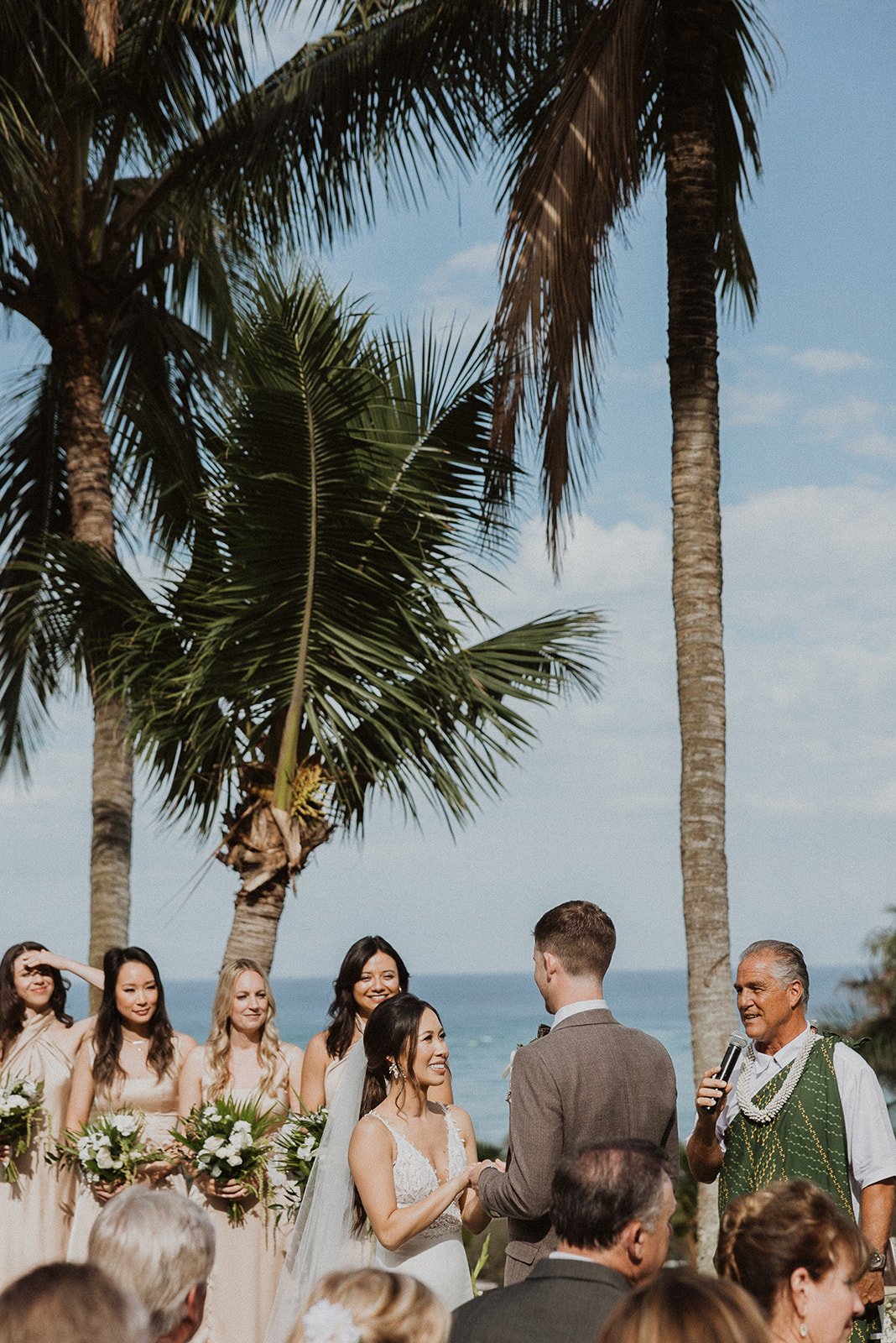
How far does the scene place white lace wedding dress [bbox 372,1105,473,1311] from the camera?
5.09 m

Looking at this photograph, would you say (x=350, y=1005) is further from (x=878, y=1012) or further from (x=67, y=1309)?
(x=878, y=1012)

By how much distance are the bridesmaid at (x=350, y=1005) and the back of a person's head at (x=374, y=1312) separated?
3802 mm

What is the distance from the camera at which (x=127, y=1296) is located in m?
2.47

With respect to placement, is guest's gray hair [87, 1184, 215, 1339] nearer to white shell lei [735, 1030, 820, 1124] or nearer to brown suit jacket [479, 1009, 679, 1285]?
brown suit jacket [479, 1009, 679, 1285]

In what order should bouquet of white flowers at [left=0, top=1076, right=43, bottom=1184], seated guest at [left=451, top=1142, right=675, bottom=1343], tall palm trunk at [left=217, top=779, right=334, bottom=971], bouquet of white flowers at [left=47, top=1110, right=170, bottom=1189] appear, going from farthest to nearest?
tall palm trunk at [left=217, top=779, right=334, bottom=971] → bouquet of white flowers at [left=0, top=1076, right=43, bottom=1184] → bouquet of white flowers at [left=47, top=1110, right=170, bottom=1189] → seated guest at [left=451, top=1142, right=675, bottom=1343]

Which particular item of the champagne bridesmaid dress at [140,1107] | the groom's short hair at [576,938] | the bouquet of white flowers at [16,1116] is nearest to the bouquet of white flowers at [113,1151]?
the champagne bridesmaid dress at [140,1107]

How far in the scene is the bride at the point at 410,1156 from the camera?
4.89 m

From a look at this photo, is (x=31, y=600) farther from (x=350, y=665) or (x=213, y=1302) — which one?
(x=213, y=1302)

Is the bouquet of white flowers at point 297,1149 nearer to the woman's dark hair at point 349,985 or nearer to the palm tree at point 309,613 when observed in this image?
the woman's dark hair at point 349,985

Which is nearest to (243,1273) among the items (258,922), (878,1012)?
(258,922)

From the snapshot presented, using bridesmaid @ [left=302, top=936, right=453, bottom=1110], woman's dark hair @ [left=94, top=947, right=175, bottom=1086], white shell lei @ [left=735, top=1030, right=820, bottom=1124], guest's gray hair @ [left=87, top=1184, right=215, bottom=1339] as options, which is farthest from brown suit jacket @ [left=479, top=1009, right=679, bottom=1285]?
woman's dark hair @ [left=94, top=947, right=175, bottom=1086]

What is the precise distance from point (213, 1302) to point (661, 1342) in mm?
5060

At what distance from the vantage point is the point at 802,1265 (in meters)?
3.16

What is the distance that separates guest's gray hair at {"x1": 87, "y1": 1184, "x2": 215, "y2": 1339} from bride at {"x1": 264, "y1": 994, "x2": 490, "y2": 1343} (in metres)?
1.82
